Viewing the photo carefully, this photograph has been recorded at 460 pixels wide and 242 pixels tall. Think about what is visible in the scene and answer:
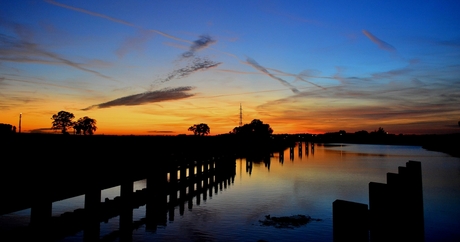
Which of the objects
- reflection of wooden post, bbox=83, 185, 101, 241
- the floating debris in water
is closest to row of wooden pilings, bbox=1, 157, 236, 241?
reflection of wooden post, bbox=83, 185, 101, 241

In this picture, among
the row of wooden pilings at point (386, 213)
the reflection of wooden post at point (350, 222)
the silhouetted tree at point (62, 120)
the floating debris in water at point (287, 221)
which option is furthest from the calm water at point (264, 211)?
the silhouetted tree at point (62, 120)

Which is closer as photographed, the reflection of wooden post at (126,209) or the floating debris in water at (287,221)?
the reflection of wooden post at (126,209)

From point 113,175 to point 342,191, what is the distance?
65.5ft

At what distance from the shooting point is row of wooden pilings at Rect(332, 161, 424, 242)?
7.31 feet

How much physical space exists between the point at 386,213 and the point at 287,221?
→ 11929 mm

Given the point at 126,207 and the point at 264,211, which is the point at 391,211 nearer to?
the point at 126,207

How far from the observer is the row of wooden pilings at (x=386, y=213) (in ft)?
7.31

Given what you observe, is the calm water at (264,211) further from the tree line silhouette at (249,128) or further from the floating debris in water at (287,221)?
the tree line silhouette at (249,128)

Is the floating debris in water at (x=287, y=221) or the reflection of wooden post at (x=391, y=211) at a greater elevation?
the reflection of wooden post at (x=391, y=211)

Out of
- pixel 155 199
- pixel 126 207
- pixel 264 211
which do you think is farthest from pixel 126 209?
pixel 264 211

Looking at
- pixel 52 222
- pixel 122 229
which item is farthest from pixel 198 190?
pixel 52 222

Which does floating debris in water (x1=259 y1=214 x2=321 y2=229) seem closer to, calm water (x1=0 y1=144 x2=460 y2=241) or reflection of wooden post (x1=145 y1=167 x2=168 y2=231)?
calm water (x1=0 y1=144 x2=460 y2=241)

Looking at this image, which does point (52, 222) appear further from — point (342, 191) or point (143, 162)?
point (342, 191)

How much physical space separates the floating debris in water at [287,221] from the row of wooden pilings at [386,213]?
393 inches
